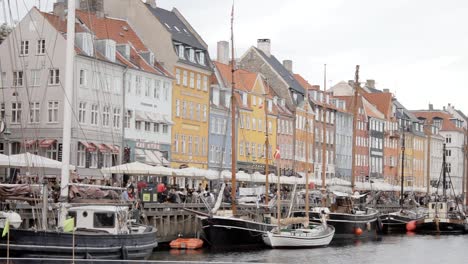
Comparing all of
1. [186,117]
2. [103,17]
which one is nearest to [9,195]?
[103,17]

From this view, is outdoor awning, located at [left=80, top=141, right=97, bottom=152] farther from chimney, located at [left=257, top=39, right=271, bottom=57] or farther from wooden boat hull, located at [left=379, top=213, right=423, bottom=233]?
chimney, located at [left=257, top=39, right=271, bottom=57]

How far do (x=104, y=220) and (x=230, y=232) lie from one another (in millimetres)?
16068

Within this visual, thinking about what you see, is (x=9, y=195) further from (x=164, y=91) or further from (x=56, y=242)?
(x=164, y=91)

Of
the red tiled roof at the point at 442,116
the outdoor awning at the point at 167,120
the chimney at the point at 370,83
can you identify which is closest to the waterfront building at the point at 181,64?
the outdoor awning at the point at 167,120

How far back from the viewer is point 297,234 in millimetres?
51531

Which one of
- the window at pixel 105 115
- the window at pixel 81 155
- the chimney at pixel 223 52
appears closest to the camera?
the window at pixel 81 155

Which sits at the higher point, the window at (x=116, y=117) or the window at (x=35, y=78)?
the window at (x=35, y=78)

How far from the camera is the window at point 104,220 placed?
33.4 meters

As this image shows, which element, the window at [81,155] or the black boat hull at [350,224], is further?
the window at [81,155]

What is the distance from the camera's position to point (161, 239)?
160 ft

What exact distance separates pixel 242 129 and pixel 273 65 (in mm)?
16579

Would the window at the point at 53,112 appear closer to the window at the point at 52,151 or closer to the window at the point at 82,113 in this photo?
the window at the point at 82,113

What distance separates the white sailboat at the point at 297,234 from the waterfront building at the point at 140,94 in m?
18.0

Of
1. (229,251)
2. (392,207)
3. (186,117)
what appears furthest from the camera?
(392,207)
